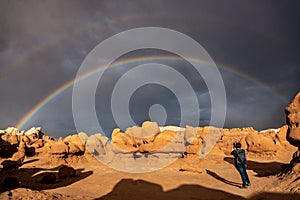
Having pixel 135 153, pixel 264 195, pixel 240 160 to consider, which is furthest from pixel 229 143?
Answer: pixel 264 195

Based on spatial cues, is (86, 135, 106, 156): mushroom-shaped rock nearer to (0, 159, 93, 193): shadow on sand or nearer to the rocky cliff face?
the rocky cliff face

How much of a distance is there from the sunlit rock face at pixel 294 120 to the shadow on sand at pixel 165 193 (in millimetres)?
3794

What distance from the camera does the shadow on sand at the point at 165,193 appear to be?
857 centimetres

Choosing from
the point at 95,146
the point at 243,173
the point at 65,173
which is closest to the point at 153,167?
the point at 65,173

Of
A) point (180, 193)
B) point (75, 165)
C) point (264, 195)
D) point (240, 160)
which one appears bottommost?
point (264, 195)

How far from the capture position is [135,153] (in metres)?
20.3

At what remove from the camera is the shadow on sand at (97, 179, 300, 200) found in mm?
8574

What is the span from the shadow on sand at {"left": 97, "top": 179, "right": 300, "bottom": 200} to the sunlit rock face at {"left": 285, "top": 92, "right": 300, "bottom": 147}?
149 inches

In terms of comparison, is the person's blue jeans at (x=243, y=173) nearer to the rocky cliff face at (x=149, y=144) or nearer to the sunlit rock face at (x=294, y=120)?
the sunlit rock face at (x=294, y=120)

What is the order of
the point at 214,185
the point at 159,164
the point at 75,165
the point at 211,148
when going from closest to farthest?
the point at 214,185 < the point at 159,164 < the point at 75,165 < the point at 211,148

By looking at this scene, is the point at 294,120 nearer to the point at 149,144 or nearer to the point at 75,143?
the point at 149,144

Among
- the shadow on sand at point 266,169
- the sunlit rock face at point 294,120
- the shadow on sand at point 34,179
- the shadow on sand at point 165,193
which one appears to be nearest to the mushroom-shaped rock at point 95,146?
the shadow on sand at point 34,179

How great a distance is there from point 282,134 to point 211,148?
8206 millimetres

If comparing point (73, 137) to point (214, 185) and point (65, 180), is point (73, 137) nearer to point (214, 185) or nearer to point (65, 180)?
point (65, 180)
